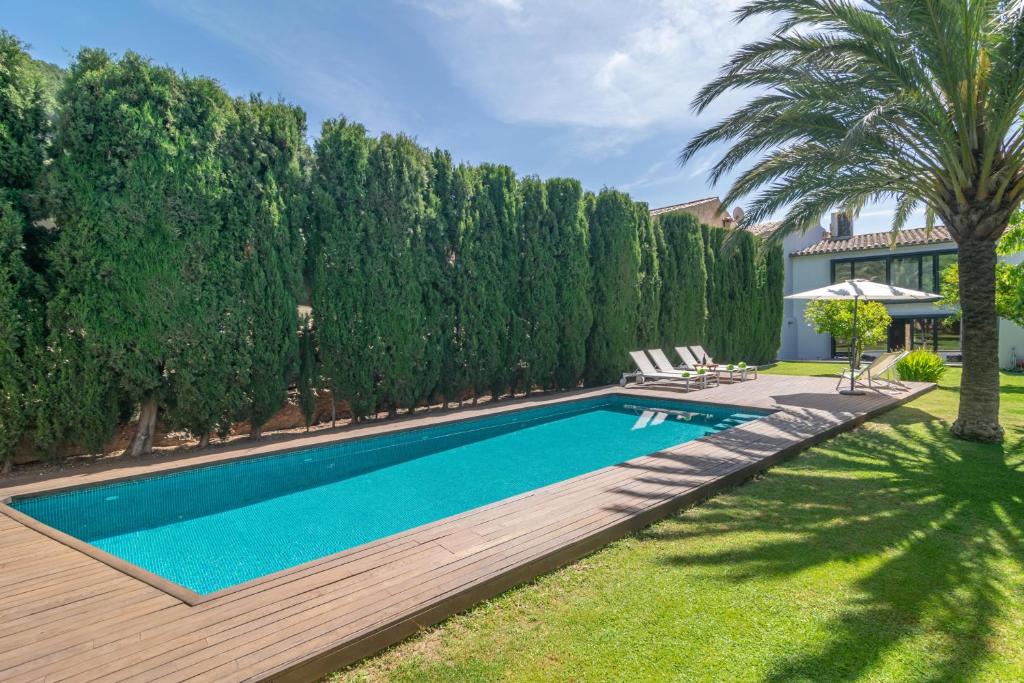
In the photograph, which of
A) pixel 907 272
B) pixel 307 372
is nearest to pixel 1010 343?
pixel 907 272

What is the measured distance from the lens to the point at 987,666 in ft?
8.95

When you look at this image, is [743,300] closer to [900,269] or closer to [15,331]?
[900,269]

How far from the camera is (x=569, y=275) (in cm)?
1391

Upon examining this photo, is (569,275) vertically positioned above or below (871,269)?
below

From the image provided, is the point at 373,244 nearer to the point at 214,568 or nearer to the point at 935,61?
the point at 214,568

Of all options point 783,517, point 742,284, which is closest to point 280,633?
point 783,517

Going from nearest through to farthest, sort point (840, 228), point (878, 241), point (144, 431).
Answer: point (144, 431) < point (878, 241) < point (840, 228)

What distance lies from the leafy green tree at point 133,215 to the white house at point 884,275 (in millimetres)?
20609

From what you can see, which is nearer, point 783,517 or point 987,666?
point 987,666

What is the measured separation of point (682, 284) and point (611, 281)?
4046mm

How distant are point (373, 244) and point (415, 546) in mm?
7171

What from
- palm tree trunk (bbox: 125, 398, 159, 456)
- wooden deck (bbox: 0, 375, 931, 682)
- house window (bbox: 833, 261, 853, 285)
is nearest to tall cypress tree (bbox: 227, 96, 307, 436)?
palm tree trunk (bbox: 125, 398, 159, 456)

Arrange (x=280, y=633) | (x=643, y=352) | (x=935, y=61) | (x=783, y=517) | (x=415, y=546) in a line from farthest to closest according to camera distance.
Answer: (x=643, y=352) → (x=935, y=61) → (x=783, y=517) → (x=415, y=546) → (x=280, y=633)

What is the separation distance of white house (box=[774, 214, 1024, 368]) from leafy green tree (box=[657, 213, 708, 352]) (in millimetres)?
5522
